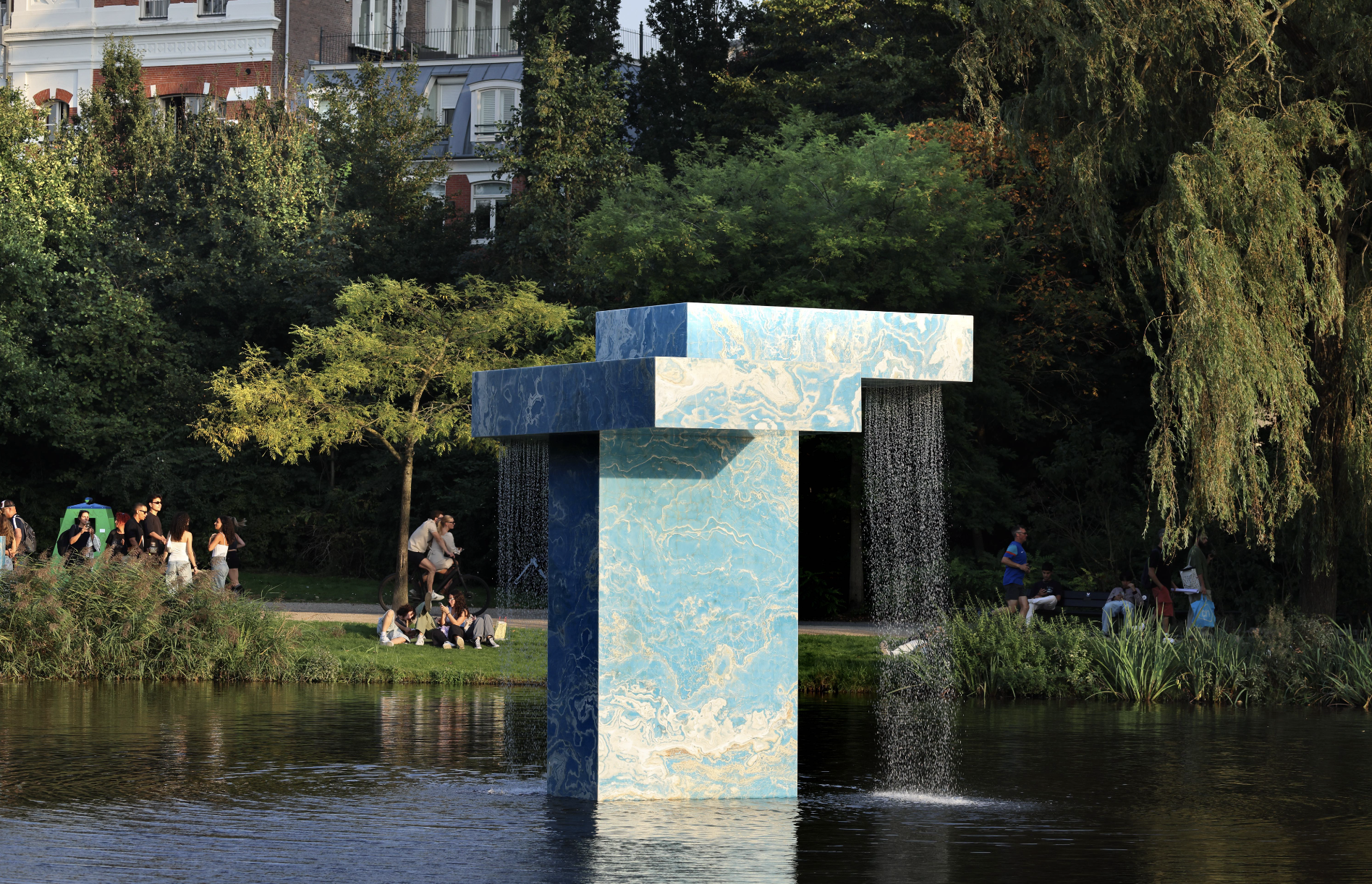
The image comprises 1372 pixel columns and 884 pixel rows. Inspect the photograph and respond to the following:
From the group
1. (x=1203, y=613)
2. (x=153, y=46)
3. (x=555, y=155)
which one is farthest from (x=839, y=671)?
(x=153, y=46)

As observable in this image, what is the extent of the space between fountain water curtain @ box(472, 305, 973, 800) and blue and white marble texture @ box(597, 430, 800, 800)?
0.01 metres

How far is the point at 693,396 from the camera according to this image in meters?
10.8

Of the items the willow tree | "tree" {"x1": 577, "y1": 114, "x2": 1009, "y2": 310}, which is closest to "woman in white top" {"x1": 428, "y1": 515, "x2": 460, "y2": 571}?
"tree" {"x1": 577, "y1": 114, "x2": 1009, "y2": 310}

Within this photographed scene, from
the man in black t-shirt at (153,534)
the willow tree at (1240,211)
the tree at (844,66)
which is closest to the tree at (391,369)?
the man in black t-shirt at (153,534)

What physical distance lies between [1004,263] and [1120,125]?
8.35 metres

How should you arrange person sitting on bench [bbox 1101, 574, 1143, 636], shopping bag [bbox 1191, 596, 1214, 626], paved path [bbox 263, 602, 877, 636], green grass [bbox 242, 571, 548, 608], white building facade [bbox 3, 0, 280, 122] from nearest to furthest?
shopping bag [bbox 1191, 596, 1214, 626]
person sitting on bench [bbox 1101, 574, 1143, 636]
paved path [bbox 263, 602, 877, 636]
green grass [bbox 242, 571, 548, 608]
white building facade [bbox 3, 0, 280, 122]

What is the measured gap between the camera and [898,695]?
18906mm

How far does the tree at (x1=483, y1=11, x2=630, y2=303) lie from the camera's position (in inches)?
1505

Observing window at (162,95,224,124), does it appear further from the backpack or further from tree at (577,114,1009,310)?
the backpack

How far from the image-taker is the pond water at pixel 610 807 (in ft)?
30.1

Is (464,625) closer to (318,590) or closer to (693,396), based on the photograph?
(693,396)

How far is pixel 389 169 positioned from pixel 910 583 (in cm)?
2096

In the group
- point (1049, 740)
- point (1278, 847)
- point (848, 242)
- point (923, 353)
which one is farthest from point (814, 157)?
point (1278, 847)

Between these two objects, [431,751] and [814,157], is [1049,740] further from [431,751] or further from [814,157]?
[814,157]
